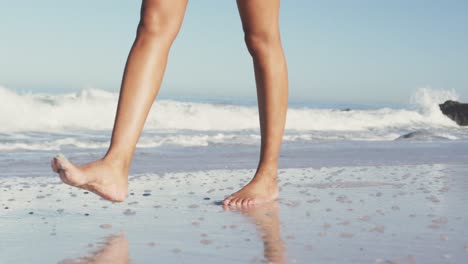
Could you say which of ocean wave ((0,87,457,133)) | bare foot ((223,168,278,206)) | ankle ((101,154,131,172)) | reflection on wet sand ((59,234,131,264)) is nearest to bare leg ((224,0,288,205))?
bare foot ((223,168,278,206))

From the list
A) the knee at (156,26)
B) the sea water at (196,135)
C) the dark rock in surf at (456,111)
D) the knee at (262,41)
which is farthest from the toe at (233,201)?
the dark rock in surf at (456,111)

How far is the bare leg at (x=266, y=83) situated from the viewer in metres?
3.43

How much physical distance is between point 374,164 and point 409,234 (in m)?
3.58

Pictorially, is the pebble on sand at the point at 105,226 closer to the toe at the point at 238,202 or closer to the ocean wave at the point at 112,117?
the toe at the point at 238,202

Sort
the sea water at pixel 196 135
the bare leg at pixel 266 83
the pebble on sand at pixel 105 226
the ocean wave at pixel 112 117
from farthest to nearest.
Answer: the ocean wave at pixel 112 117 → the sea water at pixel 196 135 → the bare leg at pixel 266 83 → the pebble on sand at pixel 105 226

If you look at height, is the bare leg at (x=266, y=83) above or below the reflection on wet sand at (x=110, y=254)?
above

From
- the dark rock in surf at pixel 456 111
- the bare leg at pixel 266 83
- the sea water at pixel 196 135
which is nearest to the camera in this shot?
the bare leg at pixel 266 83

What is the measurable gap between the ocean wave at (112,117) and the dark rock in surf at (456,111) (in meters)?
0.78

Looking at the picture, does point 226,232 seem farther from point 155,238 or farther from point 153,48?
point 153,48

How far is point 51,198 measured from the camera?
12.1 ft

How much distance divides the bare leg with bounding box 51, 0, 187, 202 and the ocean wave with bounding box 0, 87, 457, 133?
917cm

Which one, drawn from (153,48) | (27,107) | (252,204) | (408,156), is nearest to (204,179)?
(252,204)

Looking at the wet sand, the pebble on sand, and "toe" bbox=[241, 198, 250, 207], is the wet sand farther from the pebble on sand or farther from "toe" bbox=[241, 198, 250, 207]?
"toe" bbox=[241, 198, 250, 207]

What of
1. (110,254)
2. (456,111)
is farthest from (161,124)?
(110,254)
